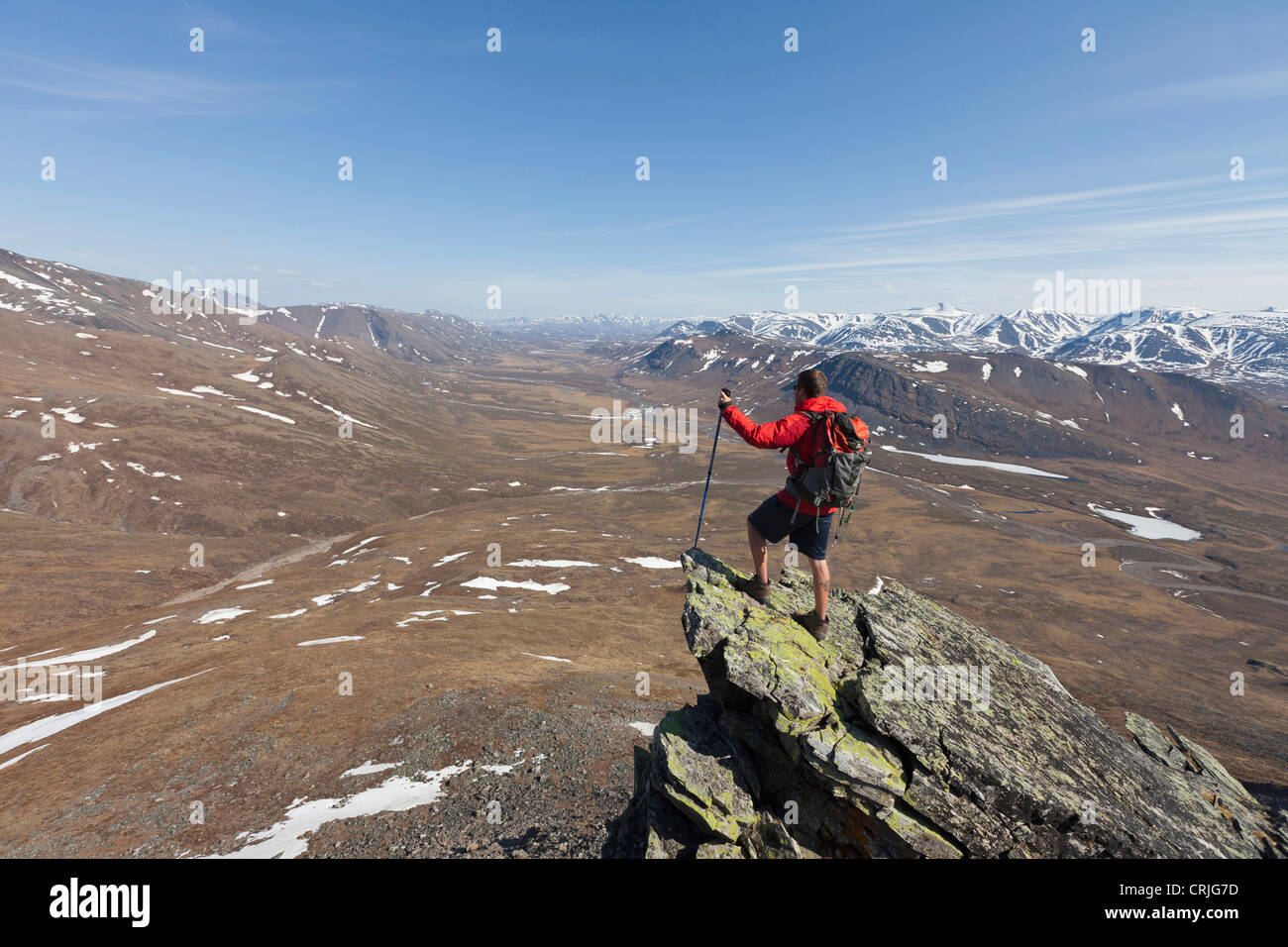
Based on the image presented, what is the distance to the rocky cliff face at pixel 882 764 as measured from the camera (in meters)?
10.7

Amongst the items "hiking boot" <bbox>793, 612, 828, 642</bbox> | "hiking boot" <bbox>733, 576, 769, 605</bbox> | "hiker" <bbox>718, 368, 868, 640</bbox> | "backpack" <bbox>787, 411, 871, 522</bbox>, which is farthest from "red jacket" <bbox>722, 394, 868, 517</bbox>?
"hiking boot" <bbox>793, 612, 828, 642</bbox>

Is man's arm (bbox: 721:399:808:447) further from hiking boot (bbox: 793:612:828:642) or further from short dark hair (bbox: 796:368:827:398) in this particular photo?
hiking boot (bbox: 793:612:828:642)

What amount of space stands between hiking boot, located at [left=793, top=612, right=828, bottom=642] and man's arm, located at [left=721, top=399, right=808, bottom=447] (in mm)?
5386

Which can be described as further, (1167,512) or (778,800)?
(1167,512)

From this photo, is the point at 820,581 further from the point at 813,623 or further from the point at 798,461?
the point at 798,461

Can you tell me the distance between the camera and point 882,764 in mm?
10898

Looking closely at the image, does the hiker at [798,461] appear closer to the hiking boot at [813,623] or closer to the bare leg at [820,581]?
the bare leg at [820,581]

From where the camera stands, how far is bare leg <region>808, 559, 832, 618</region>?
37.9 feet

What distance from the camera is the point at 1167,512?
198375 mm

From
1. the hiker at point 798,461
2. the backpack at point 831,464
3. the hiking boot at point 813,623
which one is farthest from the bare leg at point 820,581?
the backpack at point 831,464

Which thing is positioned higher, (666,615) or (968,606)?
(666,615)
